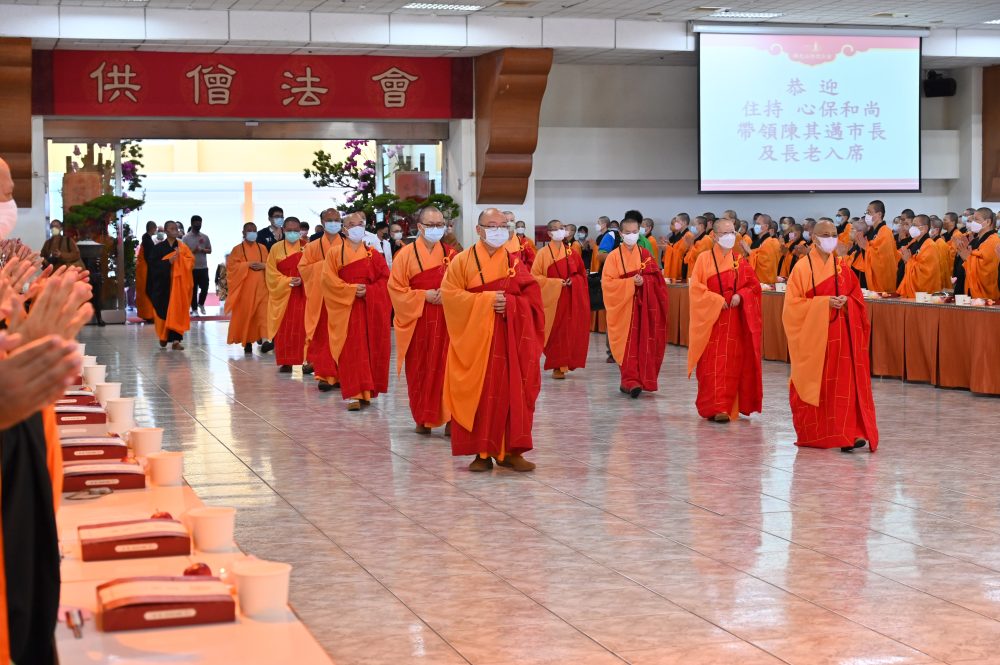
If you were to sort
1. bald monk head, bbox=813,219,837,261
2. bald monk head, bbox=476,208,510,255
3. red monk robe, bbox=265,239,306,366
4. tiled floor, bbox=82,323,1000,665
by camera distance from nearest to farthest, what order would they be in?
tiled floor, bbox=82,323,1000,665
bald monk head, bbox=476,208,510,255
bald monk head, bbox=813,219,837,261
red monk robe, bbox=265,239,306,366

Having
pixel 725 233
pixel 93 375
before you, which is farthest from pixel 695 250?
pixel 93 375

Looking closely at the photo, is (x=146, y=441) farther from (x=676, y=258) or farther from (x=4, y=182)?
(x=676, y=258)

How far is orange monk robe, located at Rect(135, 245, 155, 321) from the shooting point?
16656 millimetres

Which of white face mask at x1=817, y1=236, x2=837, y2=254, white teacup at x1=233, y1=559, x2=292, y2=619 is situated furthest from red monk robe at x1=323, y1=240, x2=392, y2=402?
white teacup at x1=233, y1=559, x2=292, y2=619

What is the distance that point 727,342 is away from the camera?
8844 millimetres

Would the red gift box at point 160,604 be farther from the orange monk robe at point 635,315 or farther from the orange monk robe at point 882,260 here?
the orange monk robe at point 882,260

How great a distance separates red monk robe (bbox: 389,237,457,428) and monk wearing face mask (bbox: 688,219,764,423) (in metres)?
1.77

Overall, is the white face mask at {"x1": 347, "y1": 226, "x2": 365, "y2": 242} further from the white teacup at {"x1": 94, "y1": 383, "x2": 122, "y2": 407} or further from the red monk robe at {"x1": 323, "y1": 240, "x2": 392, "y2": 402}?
the white teacup at {"x1": 94, "y1": 383, "x2": 122, "y2": 407}

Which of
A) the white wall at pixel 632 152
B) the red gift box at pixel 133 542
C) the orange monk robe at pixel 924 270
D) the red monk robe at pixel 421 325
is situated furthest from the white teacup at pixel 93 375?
the white wall at pixel 632 152

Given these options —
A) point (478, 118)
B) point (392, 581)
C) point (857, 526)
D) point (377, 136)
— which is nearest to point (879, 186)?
point (478, 118)

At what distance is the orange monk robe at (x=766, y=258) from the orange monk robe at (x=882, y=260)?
61.2 inches

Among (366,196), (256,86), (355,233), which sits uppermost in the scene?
(256,86)

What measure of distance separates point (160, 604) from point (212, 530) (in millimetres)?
520

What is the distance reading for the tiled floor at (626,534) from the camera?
4020 mm
